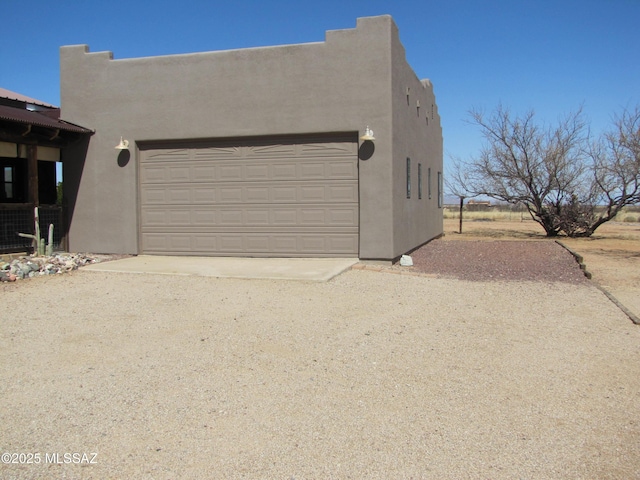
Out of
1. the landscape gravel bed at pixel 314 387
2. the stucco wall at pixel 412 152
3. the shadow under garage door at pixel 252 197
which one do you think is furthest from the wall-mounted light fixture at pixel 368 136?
the landscape gravel bed at pixel 314 387

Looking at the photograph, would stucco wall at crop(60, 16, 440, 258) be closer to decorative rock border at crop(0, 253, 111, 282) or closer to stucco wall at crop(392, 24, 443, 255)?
stucco wall at crop(392, 24, 443, 255)

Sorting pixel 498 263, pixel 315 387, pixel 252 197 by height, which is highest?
pixel 252 197

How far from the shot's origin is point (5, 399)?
4391 millimetres

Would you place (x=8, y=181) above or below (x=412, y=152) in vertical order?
below

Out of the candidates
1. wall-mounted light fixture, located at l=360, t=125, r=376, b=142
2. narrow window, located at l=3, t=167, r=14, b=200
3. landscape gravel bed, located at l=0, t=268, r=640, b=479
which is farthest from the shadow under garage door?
landscape gravel bed, located at l=0, t=268, r=640, b=479

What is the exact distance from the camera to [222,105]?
12.3 m

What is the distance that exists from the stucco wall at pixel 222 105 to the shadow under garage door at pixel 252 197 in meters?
0.31

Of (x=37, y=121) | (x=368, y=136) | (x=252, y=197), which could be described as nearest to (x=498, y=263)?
(x=368, y=136)

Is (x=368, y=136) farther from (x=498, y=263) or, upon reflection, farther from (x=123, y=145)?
(x=123, y=145)

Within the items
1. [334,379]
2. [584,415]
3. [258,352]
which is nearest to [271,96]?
[258,352]

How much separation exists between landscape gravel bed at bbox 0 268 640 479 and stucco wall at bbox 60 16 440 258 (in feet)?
15.1

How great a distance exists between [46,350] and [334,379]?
3008mm

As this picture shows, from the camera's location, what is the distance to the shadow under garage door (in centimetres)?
1203

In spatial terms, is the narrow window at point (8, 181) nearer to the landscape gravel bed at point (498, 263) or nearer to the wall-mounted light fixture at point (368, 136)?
the wall-mounted light fixture at point (368, 136)
